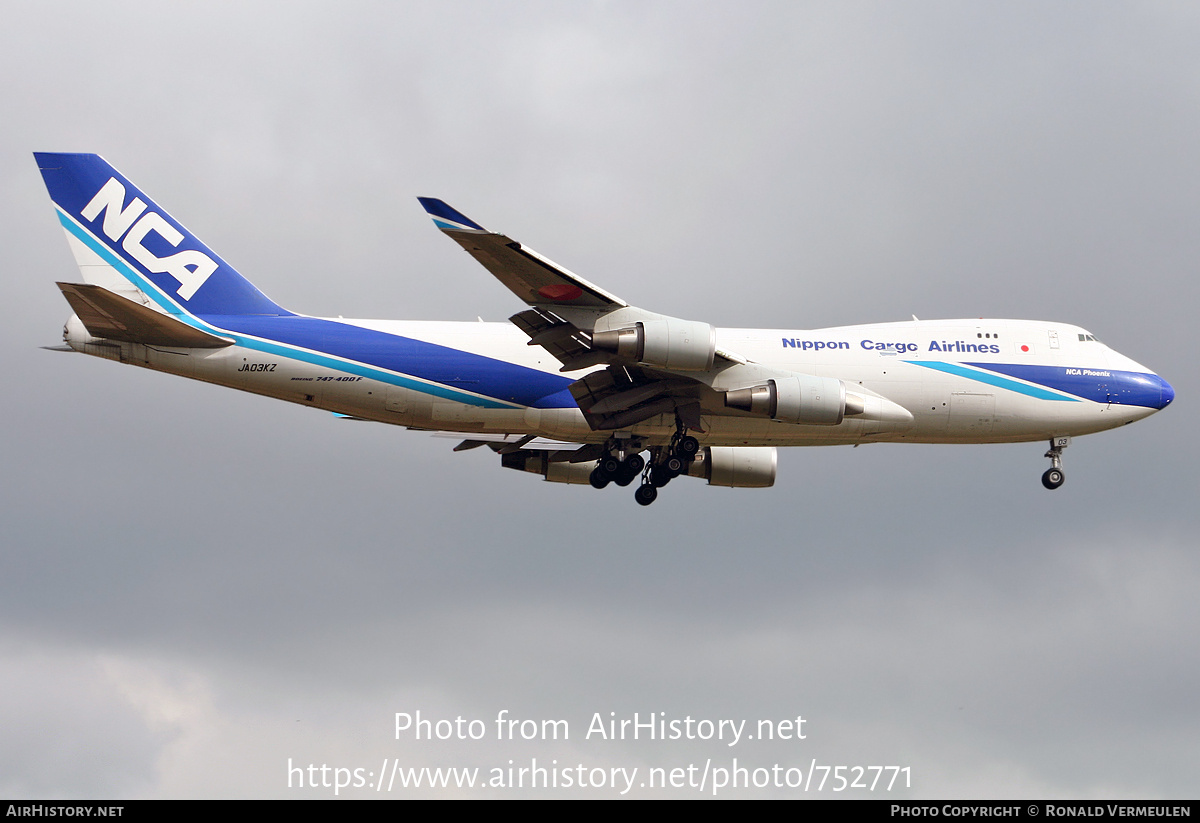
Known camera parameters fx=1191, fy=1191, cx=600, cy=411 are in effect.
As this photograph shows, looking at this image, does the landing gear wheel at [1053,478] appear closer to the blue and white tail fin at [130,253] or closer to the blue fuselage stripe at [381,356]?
the blue fuselage stripe at [381,356]

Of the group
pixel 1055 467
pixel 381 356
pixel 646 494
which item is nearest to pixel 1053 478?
pixel 1055 467

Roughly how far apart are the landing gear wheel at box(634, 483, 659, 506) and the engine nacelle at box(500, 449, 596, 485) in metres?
4.41

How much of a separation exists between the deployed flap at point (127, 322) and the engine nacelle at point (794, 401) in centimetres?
1403

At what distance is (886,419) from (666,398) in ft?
20.9

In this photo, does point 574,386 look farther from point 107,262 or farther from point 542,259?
point 107,262

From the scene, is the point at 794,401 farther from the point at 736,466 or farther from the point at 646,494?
the point at 736,466

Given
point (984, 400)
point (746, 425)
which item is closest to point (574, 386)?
point (746, 425)

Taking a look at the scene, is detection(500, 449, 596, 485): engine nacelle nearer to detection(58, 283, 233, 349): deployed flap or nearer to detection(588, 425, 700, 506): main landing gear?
detection(588, 425, 700, 506): main landing gear

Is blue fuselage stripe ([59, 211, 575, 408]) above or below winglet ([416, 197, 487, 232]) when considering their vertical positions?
below

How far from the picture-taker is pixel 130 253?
1324 inches

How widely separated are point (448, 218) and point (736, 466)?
16.3 meters

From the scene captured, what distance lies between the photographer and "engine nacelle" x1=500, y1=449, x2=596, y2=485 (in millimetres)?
39562

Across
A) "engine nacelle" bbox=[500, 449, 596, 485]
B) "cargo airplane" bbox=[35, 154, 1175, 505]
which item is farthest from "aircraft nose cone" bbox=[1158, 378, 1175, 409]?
"engine nacelle" bbox=[500, 449, 596, 485]

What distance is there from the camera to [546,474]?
39938 mm
